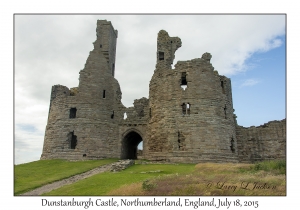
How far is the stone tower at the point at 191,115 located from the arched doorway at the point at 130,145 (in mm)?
5489

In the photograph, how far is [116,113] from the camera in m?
30.2

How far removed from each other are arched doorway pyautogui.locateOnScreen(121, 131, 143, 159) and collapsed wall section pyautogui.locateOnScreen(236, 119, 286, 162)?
1196 cm

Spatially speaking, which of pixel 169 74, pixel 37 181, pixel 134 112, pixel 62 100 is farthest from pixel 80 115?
pixel 37 181

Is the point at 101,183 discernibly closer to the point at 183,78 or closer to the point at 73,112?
the point at 183,78

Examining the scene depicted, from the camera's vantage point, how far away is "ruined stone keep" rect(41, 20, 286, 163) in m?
22.7

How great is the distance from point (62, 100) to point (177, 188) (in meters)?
22.4

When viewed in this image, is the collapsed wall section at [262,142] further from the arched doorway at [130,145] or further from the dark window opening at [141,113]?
the arched doorway at [130,145]

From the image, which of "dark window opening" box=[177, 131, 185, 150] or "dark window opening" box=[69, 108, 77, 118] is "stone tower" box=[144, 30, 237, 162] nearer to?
"dark window opening" box=[177, 131, 185, 150]

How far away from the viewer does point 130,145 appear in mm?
32906

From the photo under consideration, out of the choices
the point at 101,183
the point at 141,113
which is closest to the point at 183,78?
the point at 141,113

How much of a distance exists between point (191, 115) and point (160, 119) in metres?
3.03

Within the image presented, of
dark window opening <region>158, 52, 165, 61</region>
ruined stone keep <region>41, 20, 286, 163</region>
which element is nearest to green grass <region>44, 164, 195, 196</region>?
ruined stone keep <region>41, 20, 286, 163</region>

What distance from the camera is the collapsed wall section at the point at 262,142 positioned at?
27484 millimetres

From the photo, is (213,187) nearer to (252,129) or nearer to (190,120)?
(190,120)
